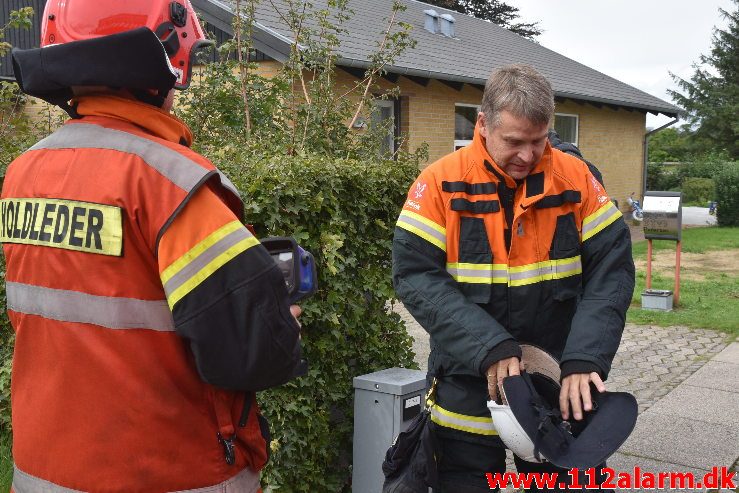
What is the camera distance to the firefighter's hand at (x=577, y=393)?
101 inches

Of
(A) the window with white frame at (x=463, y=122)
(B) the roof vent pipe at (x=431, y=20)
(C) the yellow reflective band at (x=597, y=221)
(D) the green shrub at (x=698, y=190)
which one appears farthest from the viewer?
(D) the green shrub at (x=698, y=190)

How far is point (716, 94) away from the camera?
4091cm

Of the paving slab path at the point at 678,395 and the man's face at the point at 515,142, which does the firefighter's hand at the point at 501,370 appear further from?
the paving slab path at the point at 678,395

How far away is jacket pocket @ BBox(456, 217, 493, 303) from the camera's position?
2.65 metres

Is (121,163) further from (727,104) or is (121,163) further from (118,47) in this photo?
(727,104)

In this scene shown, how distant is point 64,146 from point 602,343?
1.81m

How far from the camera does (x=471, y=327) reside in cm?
255

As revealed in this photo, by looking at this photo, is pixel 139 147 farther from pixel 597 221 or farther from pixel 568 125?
pixel 568 125

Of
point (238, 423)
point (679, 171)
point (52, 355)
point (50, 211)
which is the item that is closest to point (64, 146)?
point (50, 211)

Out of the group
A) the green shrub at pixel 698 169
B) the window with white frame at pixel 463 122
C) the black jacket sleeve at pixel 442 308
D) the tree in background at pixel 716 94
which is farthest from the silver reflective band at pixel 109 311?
the tree in background at pixel 716 94

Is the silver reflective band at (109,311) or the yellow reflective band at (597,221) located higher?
the yellow reflective band at (597,221)

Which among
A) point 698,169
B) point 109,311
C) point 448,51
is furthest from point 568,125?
point 698,169

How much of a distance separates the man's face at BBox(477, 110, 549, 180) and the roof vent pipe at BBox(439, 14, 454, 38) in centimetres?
1574

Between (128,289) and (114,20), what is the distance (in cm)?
65
